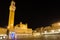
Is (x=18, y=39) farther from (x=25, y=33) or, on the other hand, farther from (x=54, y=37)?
(x=54, y=37)

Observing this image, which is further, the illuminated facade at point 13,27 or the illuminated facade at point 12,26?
the illuminated facade at point 12,26

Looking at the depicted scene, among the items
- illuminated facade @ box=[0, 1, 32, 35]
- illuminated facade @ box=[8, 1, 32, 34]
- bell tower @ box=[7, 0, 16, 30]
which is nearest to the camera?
illuminated facade @ box=[0, 1, 32, 35]

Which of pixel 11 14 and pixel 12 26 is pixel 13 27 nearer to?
pixel 12 26

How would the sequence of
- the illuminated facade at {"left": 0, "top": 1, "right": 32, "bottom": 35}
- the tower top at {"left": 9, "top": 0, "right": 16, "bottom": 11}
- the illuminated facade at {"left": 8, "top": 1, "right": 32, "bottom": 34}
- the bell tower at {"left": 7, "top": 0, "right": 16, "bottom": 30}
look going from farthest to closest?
the tower top at {"left": 9, "top": 0, "right": 16, "bottom": 11} → the bell tower at {"left": 7, "top": 0, "right": 16, "bottom": 30} → the illuminated facade at {"left": 8, "top": 1, "right": 32, "bottom": 34} → the illuminated facade at {"left": 0, "top": 1, "right": 32, "bottom": 35}

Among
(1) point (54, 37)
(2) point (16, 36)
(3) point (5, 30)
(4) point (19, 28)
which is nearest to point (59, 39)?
(1) point (54, 37)

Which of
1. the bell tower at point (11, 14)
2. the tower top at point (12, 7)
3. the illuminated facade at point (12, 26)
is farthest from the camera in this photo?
the tower top at point (12, 7)

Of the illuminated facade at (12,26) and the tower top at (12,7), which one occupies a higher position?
the tower top at (12,7)

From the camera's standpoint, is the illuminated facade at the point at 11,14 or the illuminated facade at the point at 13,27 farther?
the illuminated facade at the point at 11,14

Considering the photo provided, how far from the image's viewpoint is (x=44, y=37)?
51.5 ft

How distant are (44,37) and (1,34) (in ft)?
25.8

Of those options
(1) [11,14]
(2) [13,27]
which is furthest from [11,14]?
(2) [13,27]

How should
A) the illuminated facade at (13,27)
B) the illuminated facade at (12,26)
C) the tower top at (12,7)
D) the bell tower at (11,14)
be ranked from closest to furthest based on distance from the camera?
1. the illuminated facade at (13,27)
2. the illuminated facade at (12,26)
3. the bell tower at (11,14)
4. the tower top at (12,7)

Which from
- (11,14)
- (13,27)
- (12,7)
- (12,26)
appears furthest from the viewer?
(11,14)

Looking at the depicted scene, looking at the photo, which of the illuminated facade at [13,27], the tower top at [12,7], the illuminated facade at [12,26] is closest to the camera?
the illuminated facade at [13,27]
